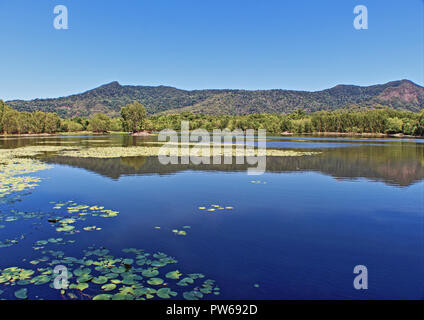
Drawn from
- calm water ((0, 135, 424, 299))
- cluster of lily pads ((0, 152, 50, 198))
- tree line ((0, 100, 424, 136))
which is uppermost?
tree line ((0, 100, 424, 136))

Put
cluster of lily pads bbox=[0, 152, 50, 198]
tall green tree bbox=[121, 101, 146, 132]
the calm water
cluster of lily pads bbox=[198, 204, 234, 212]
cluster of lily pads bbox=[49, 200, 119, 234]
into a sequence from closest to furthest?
1. the calm water
2. cluster of lily pads bbox=[49, 200, 119, 234]
3. cluster of lily pads bbox=[198, 204, 234, 212]
4. cluster of lily pads bbox=[0, 152, 50, 198]
5. tall green tree bbox=[121, 101, 146, 132]

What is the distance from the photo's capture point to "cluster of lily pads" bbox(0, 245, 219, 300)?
6.71 metres

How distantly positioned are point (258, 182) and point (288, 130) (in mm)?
186671

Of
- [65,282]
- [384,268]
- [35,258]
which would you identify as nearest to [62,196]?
[35,258]

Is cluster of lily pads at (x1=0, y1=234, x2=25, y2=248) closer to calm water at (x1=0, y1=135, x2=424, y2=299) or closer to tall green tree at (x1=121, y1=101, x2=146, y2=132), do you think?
calm water at (x1=0, y1=135, x2=424, y2=299)

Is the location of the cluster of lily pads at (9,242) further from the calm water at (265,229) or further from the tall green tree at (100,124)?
the tall green tree at (100,124)

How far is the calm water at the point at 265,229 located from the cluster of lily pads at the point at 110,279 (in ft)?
1.15

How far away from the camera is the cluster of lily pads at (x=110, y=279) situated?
22.0 ft

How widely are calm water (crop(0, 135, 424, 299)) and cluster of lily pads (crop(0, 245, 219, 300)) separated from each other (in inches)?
13.8

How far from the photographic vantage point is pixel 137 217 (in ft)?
42.3

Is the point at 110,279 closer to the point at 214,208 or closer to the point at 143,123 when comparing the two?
the point at 214,208

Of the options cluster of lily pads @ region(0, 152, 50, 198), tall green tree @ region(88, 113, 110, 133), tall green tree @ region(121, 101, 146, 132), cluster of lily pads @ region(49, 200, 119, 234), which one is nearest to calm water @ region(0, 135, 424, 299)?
cluster of lily pads @ region(49, 200, 119, 234)
